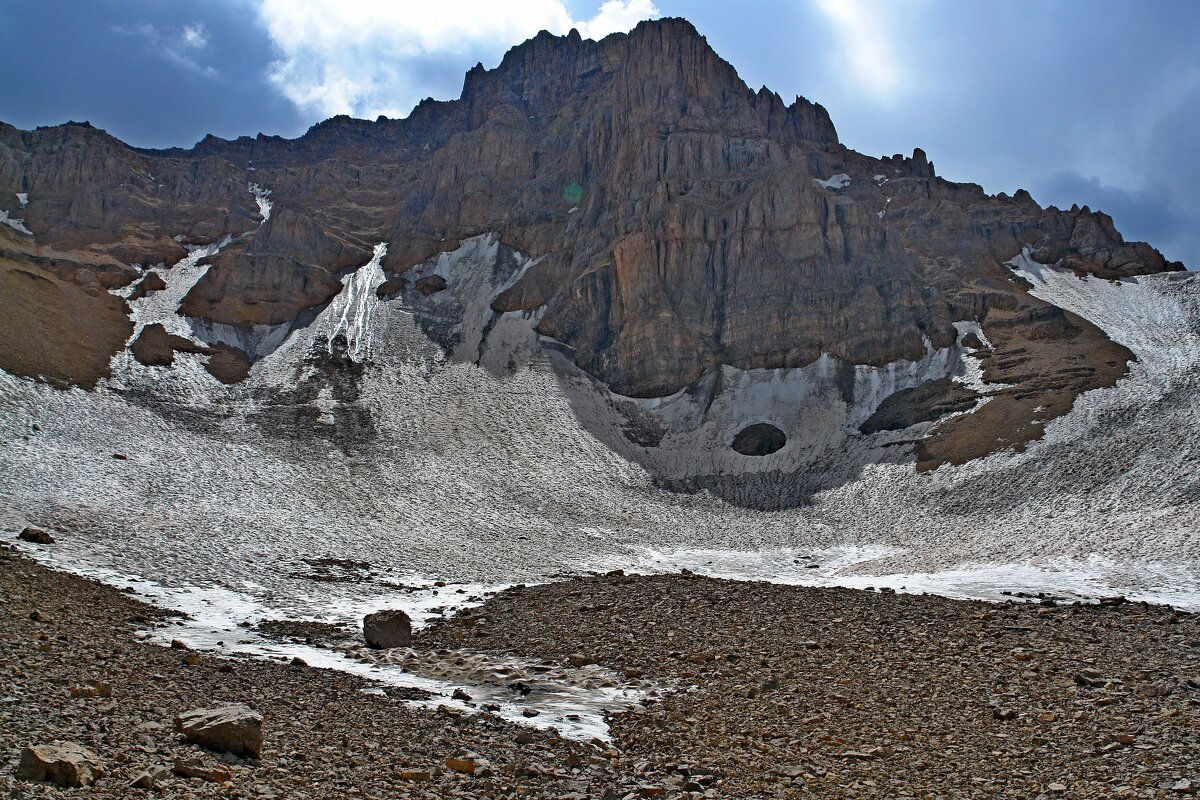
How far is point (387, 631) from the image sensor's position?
20500mm

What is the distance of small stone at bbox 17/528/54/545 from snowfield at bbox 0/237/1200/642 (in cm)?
66

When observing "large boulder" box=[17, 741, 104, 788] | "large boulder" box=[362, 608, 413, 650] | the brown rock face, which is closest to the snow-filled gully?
"large boulder" box=[362, 608, 413, 650]

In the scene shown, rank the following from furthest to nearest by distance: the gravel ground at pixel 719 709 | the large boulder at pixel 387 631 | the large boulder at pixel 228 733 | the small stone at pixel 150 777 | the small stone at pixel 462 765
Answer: the large boulder at pixel 387 631 → the small stone at pixel 462 765 → the gravel ground at pixel 719 709 → the large boulder at pixel 228 733 → the small stone at pixel 150 777

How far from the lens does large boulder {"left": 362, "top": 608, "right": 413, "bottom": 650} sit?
20297 millimetres

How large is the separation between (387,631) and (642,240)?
225 ft

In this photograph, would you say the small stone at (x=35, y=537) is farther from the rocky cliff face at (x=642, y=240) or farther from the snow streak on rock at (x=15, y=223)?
the snow streak on rock at (x=15, y=223)

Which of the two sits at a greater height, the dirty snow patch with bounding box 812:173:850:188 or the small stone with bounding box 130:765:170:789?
the dirty snow patch with bounding box 812:173:850:188

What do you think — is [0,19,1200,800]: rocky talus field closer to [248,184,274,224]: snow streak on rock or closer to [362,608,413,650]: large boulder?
[362,608,413,650]: large boulder

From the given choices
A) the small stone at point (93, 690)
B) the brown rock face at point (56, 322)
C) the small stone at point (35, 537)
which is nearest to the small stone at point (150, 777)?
the small stone at point (93, 690)

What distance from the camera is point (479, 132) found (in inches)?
4604

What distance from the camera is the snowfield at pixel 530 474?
1198 inches

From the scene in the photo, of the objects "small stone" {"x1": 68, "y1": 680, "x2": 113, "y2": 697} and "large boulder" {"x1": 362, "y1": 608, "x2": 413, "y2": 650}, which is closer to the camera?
"small stone" {"x1": 68, "y1": 680, "x2": 113, "y2": 697}

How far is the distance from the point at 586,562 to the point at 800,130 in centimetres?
9582

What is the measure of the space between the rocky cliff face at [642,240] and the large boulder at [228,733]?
165 ft
